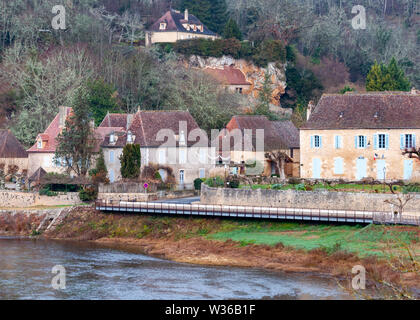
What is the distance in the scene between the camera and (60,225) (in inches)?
2154

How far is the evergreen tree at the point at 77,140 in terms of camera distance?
59.4 m

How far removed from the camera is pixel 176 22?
314 ft

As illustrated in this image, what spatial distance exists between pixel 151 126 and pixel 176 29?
112 feet

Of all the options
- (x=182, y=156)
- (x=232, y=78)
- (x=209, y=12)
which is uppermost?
(x=209, y=12)

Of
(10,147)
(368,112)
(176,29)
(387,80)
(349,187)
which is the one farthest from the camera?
(176,29)

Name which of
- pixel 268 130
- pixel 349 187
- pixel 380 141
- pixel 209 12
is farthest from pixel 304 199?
pixel 209 12

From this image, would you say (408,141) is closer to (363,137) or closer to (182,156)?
(363,137)

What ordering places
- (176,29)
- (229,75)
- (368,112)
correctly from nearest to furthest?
(368,112) < (229,75) < (176,29)

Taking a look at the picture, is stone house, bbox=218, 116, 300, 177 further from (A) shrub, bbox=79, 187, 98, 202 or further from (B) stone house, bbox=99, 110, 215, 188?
(A) shrub, bbox=79, 187, 98, 202

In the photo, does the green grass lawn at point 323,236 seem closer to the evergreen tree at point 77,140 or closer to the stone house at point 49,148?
the evergreen tree at point 77,140

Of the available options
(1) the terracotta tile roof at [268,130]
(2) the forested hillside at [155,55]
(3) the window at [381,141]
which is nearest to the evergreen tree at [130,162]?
(1) the terracotta tile roof at [268,130]

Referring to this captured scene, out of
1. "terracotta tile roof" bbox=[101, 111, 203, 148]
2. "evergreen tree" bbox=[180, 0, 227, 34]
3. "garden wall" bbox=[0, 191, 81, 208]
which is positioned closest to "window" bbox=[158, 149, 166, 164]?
"terracotta tile roof" bbox=[101, 111, 203, 148]

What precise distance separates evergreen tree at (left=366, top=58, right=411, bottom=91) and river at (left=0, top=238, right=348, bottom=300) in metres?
36.5
